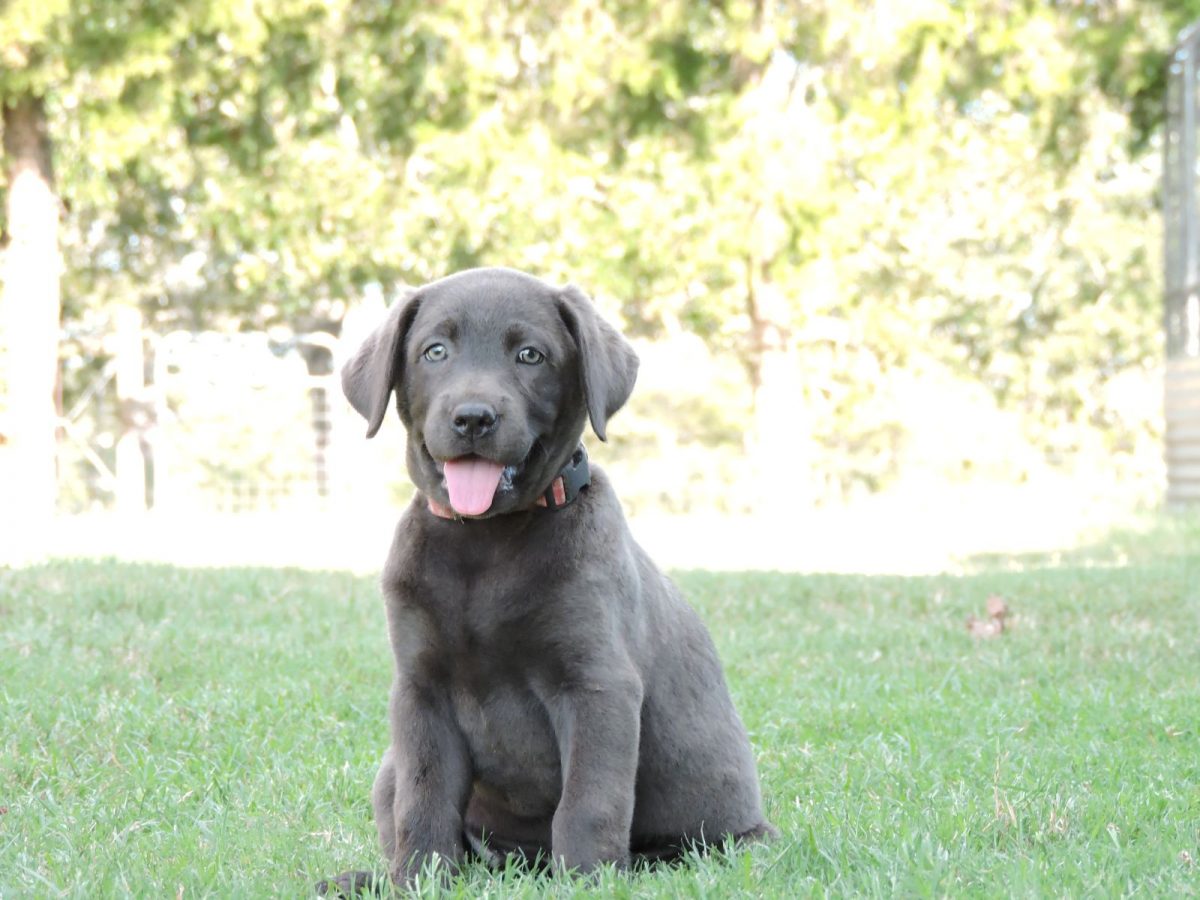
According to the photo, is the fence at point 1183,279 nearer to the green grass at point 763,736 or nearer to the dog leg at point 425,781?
the green grass at point 763,736

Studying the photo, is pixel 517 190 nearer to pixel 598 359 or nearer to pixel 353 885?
pixel 598 359

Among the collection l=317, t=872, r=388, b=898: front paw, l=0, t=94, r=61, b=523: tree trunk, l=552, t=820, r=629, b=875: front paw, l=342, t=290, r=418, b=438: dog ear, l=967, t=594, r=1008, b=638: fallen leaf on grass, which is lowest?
l=317, t=872, r=388, b=898: front paw

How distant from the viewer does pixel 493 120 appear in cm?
1755

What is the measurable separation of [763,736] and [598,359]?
211cm

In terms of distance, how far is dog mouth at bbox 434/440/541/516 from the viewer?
330 cm

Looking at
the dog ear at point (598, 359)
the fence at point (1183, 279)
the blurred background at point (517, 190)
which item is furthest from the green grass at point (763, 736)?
the fence at point (1183, 279)

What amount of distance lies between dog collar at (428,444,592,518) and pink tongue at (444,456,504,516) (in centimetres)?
10

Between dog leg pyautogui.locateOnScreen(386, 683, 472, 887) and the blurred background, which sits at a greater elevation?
the blurred background

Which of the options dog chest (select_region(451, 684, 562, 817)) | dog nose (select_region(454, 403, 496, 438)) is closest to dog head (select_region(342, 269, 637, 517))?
dog nose (select_region(454, 403, 496, 438))

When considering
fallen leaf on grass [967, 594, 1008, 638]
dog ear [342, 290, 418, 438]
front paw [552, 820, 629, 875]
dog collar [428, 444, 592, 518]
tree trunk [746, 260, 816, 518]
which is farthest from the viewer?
tree trunk [746, 260, 816, 518]

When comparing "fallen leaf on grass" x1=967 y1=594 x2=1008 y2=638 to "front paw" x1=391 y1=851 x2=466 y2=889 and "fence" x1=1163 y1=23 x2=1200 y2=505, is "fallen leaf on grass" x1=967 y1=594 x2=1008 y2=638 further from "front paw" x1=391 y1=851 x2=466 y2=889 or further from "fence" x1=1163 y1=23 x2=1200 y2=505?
"fence" x1=1163 y1=23 x2=1200 y2=505

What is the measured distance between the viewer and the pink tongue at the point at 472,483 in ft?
10.8

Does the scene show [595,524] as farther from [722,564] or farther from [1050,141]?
[1050,141]

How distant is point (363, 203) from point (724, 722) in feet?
50.8
